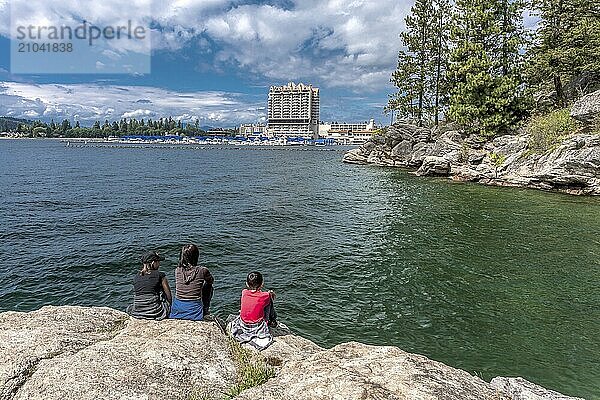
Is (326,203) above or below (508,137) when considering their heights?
below

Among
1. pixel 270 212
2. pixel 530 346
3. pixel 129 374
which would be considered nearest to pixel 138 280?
pixel 129 374

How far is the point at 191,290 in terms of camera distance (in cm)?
1075

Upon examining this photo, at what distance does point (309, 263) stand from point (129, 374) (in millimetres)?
14478

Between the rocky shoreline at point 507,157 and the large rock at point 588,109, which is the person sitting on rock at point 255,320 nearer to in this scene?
the rocky shoreline at point 507,157

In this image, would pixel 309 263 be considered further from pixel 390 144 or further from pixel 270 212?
pixel 390 144

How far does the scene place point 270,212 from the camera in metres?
35.7

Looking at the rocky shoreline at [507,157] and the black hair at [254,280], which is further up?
the rocky shoreline at [507,157]

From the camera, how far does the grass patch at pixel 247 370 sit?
24.3ft

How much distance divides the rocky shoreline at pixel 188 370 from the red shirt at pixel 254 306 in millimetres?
725

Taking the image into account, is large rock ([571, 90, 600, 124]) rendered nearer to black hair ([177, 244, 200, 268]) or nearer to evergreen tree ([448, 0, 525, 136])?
evergreen tree ([448, 0, 525, 136])

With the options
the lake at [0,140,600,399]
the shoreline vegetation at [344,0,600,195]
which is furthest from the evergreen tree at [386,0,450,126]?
the lake at [0,140,600,399]

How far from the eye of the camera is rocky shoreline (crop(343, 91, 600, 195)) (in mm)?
38094

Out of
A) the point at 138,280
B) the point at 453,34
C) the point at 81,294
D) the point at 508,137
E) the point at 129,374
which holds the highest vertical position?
the point at 453,34

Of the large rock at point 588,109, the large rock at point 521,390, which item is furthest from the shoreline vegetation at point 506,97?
the large rock at point 521,390
